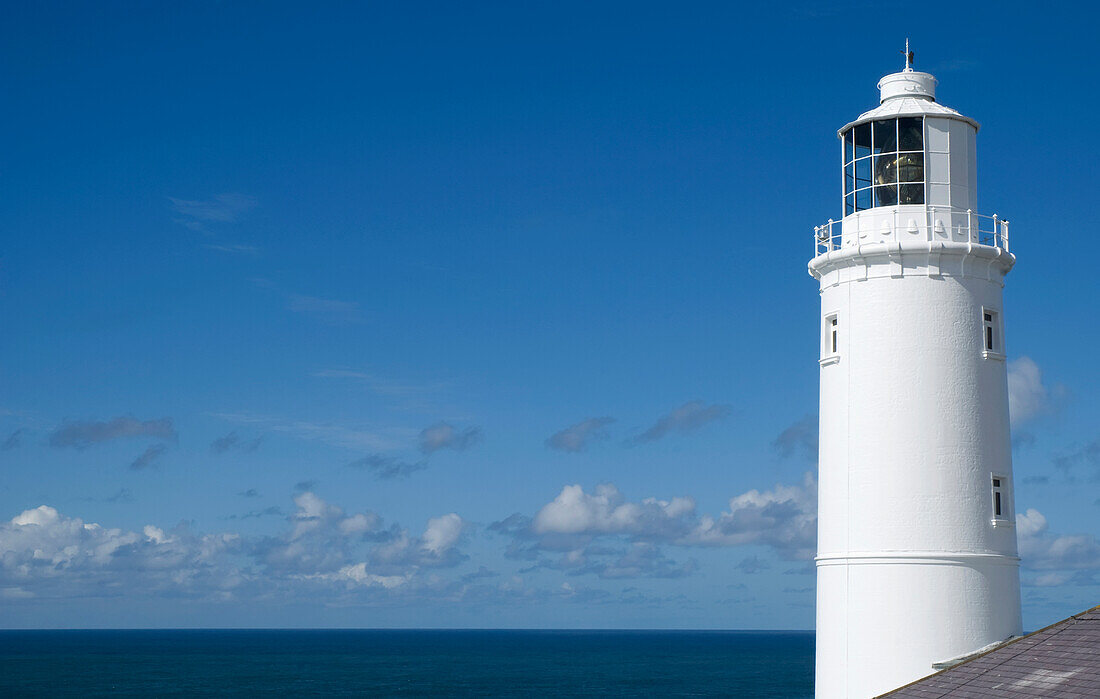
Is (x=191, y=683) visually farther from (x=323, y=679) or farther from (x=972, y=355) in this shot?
(x=972, y=355)

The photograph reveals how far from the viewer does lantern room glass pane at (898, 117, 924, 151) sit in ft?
70.9

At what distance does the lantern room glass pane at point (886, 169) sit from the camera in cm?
2177

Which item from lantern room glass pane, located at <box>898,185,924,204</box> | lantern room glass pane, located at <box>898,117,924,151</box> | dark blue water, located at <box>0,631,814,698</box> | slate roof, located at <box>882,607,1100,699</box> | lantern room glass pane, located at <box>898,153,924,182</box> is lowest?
dark blue water, located at <box>0,631,814,698</box>

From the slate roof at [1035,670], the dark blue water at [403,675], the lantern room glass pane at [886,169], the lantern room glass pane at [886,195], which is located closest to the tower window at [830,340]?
the lantern room glass pane at [886,195]

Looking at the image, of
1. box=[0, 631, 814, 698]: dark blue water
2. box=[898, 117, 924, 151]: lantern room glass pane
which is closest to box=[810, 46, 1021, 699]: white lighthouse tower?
box=[898, 117, 924, 151]: lantern room glass pane

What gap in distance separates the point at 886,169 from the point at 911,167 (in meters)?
0.45

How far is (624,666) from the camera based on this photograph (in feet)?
419

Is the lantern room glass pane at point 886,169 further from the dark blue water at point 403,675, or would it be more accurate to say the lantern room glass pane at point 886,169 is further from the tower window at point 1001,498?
the dark blue water at point 403,675

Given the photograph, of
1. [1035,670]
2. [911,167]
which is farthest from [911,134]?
[1035,670]

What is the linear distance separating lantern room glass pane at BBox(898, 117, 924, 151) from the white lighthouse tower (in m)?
0.02

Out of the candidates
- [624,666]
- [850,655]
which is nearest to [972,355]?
[850,655]

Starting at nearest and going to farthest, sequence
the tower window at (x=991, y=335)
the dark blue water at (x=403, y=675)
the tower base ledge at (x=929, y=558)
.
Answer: the tower base ledge at (x=929, y=558), the tower window at (x=991, y=335), the dark blue water at (x=403, y=675)

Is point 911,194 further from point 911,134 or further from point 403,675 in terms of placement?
point 403,675

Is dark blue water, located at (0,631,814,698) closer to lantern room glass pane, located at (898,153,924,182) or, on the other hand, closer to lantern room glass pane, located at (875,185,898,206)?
lantern room glass pane, located at (875,185,898,206)
